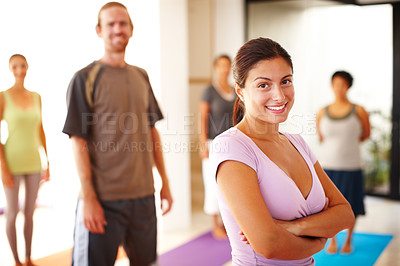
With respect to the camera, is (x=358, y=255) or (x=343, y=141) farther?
(x=343, y=141)

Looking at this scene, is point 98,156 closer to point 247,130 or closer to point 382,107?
point 247,130

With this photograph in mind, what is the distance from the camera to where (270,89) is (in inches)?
50.5

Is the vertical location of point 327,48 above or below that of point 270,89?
above

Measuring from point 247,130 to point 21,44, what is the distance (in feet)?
3.54

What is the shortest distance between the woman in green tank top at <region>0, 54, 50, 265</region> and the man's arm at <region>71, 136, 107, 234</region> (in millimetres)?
180

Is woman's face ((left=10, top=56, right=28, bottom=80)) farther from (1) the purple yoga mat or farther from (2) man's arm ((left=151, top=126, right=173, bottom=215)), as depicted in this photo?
(1) the purple yoga mat

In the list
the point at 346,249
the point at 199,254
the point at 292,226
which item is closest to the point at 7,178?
the point at 292,226

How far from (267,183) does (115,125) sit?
0.90 meters

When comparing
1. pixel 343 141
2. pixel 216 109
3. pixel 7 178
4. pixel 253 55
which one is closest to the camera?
pixel 253 55

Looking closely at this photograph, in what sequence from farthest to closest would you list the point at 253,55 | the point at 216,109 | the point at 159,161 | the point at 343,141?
the point at 216,109
the point at 343,141
the point at 159,161
the point at 253,55

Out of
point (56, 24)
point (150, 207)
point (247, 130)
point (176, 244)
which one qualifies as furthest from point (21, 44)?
point (176, 244)

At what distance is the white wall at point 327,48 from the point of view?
237 cm

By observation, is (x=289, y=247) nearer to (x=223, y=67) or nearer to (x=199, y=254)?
(x=199, y=254)

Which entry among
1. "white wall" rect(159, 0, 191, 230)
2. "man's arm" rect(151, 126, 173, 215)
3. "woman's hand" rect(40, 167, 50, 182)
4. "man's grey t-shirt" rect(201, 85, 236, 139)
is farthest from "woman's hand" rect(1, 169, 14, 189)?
"man's grey t-shirt" rect(201, 85, 236, 139)
